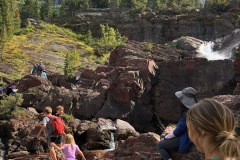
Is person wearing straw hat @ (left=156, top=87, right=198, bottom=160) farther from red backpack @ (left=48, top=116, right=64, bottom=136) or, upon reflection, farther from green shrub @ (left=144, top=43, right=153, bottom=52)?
green shrub @ (left=144, top=43, right=153, bottom=52)

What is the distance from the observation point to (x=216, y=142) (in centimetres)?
279

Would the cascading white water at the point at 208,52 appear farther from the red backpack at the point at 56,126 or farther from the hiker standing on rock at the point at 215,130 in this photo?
the hiker standing on rock at the point at 215,130

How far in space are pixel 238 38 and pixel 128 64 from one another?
29.7 meters

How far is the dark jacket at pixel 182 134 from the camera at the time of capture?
24.1ft

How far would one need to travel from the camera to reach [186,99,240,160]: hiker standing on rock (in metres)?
2.68

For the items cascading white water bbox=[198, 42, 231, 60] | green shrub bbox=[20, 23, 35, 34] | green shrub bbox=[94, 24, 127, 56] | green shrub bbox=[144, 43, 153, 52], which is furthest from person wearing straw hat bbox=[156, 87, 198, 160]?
green shrub bbox=[20, 23, 35, 34]

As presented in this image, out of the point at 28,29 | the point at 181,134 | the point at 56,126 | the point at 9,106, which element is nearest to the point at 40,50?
the point at 28,29

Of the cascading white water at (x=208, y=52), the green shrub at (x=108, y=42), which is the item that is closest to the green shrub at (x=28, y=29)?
the green shrub at (x=108, y=42)

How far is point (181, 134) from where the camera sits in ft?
24.6

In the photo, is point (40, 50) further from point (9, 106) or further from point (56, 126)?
point (56, 126)

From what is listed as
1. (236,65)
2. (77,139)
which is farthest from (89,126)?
(236,65)

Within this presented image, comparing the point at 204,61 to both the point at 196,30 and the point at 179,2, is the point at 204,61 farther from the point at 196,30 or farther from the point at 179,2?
the point at 179,2

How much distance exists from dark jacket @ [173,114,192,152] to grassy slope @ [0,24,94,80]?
3885 cm

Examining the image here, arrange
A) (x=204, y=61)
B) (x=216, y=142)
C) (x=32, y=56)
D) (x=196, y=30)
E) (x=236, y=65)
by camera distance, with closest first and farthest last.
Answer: (x=216, y=142) < (x=236, y=65) < (x=204, y=61) < (x=32, y=56) < (x=196, y=30)
